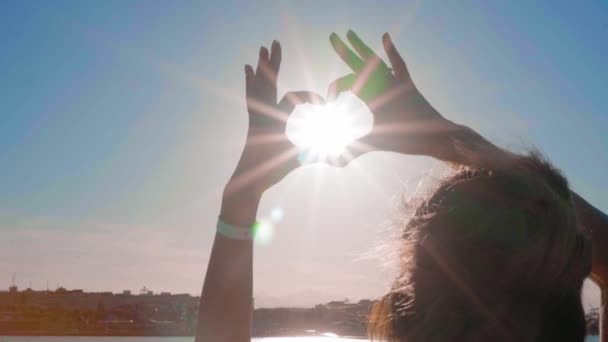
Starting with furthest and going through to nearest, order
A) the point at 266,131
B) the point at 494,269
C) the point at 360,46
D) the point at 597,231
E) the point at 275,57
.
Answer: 1. the point at 597,231
2. the point at 275,57
3. the point at 266,131
4. the point at 360,46
5. the point at 494,269

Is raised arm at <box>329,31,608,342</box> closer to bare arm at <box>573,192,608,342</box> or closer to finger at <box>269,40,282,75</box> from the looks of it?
finger at <box>269,40,282,75</box>

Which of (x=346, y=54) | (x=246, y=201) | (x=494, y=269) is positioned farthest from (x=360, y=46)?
(x=494, y=269)

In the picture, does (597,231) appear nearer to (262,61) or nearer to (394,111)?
(394,111)

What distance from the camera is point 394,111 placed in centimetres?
124

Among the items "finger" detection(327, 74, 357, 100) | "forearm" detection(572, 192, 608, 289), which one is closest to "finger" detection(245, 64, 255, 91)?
"finger" detection(327, 74, 357, 100)

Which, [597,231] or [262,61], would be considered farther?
[597,231]

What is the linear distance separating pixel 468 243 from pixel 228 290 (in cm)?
65

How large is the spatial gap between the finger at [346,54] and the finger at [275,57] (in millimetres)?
175

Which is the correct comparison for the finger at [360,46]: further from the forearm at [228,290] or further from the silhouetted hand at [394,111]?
the forearm at [228,290]

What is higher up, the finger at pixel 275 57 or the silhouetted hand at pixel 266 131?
the finger at pixel 275 57

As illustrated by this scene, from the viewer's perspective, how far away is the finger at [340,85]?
1.35 meters

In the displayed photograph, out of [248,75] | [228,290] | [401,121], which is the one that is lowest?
[228,290]

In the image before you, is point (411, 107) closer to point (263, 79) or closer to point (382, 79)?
point (382, 79)

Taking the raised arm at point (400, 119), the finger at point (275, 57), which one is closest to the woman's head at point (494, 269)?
the raised arm at point (400, 119)
